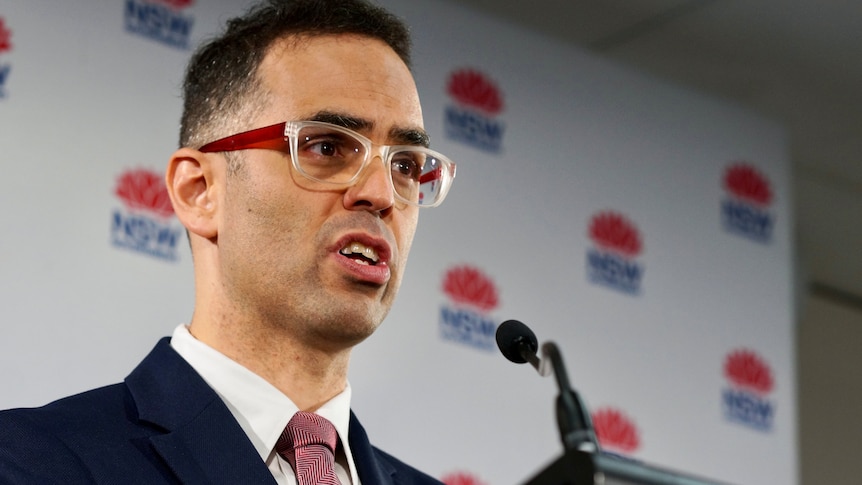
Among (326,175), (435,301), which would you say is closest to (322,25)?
(326,175)

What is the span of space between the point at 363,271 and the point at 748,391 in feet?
8.76

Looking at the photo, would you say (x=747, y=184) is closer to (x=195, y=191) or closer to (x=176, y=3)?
(x=176, y=3)

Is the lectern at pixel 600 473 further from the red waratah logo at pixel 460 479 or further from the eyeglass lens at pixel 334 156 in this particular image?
the red waratah logo at pixel 460 479

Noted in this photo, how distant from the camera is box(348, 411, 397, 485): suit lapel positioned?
194cm

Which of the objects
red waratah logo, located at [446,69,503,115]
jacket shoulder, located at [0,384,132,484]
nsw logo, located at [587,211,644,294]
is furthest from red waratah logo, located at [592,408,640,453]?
jacket shoulder, located at [0,384,132,484]

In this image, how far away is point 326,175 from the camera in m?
1.90

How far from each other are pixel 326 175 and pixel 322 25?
30cm

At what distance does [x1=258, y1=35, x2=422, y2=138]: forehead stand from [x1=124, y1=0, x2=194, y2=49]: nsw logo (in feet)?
4.73

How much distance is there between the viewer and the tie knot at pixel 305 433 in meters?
1.84

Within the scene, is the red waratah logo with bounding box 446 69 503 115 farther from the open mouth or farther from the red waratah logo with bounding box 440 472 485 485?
the open mouth

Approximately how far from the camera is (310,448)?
72.5 inches

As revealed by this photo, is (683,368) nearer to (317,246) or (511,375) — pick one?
(511,375)

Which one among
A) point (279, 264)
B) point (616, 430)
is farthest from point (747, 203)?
point (279, 264)

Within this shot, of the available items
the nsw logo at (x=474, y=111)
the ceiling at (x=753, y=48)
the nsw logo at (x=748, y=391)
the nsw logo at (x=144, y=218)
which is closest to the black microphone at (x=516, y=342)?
the nsw logo at (x=144, y=218)
